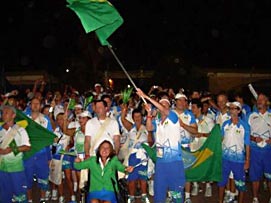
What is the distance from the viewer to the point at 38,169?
32.6ft

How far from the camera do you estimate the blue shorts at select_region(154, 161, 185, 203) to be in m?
8.27

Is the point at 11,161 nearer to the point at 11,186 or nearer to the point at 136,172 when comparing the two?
the point at 11,186

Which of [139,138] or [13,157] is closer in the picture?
[13,157]

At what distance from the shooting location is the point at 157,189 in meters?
8.30

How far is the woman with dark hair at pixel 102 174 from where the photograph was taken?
7.57m

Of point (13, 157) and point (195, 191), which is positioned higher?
point (13, 157)

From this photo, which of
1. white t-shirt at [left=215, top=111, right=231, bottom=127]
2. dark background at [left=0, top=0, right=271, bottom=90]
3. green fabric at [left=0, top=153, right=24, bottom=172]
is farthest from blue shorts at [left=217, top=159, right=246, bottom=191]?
dark background at [left=0, top=0, right=271, bottom=90]

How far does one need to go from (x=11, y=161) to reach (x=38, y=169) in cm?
131

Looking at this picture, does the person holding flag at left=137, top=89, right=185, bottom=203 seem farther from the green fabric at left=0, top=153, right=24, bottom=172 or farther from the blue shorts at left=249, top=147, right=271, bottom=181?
the green fabric at left=0, top=153, right=24, bottom=172

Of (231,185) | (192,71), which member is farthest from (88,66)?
(231,185)

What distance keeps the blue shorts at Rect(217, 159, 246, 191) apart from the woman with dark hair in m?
2.56

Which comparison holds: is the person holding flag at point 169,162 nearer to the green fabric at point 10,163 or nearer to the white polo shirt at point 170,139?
the white polo shirt at point 170,139

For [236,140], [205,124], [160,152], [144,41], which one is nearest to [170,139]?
[160,152]

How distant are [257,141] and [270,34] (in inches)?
1227
